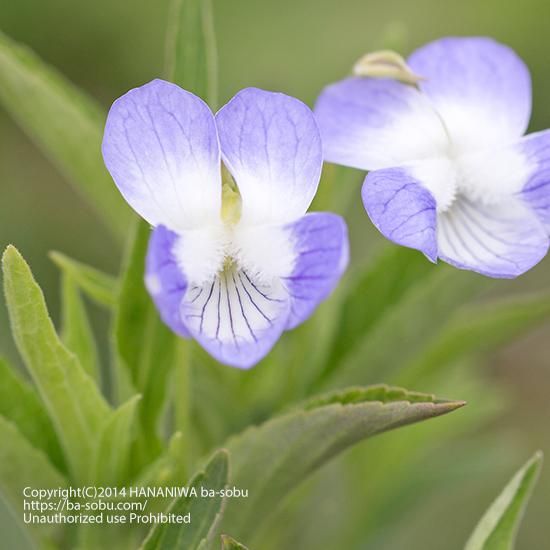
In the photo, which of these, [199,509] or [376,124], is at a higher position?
[376,124]

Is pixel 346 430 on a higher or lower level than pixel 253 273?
lower

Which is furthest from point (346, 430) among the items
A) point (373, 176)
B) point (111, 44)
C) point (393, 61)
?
point (111, 44)

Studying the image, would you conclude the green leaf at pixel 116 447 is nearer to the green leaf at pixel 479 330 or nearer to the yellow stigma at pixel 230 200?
the yellow stigma at pixel 230 200

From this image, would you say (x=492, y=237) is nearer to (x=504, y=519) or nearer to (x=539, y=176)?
(x=539, y=176)

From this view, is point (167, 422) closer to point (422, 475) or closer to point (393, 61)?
point (422, 475)

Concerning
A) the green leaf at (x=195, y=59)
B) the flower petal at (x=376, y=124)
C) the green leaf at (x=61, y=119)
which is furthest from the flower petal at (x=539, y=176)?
the green leaf at (x=61, y=119)

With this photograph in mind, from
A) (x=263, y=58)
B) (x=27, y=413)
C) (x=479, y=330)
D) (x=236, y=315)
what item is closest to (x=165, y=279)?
(x=236, y=315)
